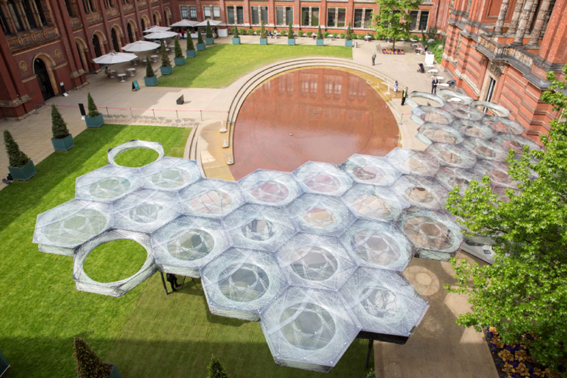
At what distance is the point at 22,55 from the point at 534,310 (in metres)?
41.1

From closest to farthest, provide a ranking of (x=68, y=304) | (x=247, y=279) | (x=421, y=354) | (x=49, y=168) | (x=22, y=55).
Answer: (x=247, y=279) → (x=421, y=354) → (x=68, y=304) → (x=49, y=168) → (x=22, y=55)

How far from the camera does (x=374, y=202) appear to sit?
16.7 metres

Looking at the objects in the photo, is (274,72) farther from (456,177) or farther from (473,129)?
(456,177)

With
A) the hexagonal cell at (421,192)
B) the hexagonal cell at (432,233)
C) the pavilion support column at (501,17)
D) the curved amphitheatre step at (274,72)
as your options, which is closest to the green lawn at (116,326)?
the hexagonal cell at (432,233)

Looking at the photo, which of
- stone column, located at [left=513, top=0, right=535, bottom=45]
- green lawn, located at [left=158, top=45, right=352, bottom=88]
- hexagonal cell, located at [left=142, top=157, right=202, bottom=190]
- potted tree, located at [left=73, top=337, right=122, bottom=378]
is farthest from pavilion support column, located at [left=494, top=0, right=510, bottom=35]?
potted tree, located at [left=73, top=337, right=122, bottom=378]

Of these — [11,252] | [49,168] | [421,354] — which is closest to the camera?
[421,354]

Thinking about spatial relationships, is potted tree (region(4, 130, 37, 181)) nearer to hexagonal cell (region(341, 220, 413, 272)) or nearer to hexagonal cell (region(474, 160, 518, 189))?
hexagonal cell (region(341, 220, 413, 272))

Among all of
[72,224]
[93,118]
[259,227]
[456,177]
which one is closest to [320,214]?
[259,227]

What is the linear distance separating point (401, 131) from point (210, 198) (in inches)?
809

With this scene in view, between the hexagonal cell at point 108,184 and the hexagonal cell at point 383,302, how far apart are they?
1152 cm

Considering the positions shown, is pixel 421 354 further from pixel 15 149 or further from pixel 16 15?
pixel 16 15

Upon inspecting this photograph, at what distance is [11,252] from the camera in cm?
1897

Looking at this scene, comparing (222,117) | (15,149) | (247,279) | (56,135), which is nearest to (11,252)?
(15,149)

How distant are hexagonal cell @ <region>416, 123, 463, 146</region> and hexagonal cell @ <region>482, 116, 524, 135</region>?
272 cm
